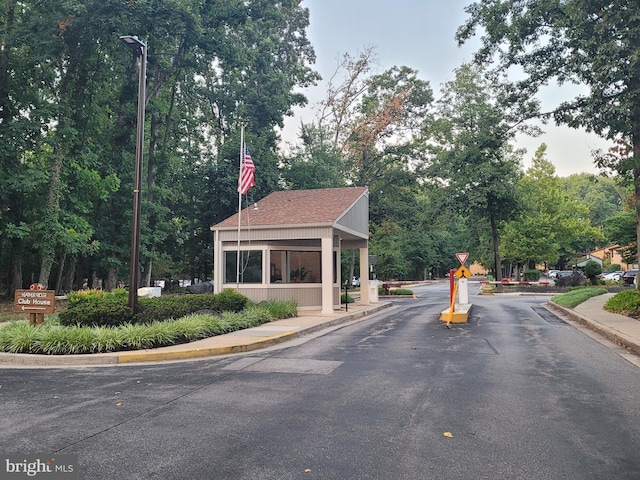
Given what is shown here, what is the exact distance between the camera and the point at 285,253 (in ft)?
63.1

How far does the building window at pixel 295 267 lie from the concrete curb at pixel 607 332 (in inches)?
370

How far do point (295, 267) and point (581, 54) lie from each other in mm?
12437

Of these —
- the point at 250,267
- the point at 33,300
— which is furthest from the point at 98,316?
the point at 250,267

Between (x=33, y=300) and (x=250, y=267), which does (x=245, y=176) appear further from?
(x=33, y=300)

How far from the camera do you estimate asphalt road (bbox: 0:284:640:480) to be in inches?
163

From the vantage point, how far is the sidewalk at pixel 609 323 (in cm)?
1076

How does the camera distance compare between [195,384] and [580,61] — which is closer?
[195,384]

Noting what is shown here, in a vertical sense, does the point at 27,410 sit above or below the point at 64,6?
below

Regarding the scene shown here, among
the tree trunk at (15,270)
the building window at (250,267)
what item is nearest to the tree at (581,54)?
the building window at (250,267)

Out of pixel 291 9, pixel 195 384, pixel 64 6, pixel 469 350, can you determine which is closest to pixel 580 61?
pixel 469 350

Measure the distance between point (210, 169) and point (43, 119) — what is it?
950cm

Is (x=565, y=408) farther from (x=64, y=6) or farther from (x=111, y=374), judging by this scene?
(x=64, y=6)

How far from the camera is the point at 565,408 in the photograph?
5.82m

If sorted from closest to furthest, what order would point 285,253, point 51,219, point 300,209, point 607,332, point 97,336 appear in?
1. point 97,336
2. point 607,332
3. point 285,253
4. point 300,209
5. point 51,219
